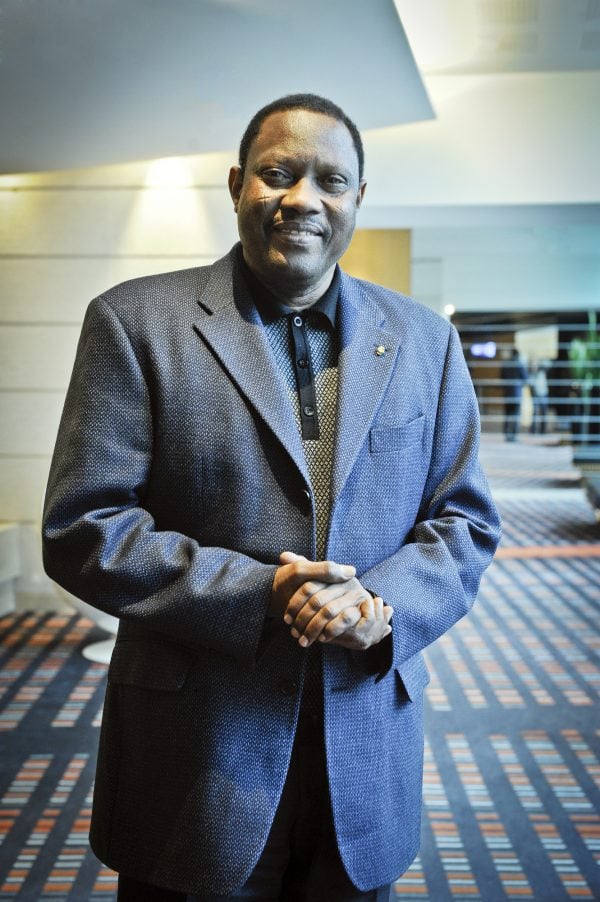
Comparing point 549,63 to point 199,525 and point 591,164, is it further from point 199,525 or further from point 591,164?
point 199,525

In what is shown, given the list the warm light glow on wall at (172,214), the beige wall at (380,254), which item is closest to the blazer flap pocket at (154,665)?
the warm light glow on wall at (172,214)

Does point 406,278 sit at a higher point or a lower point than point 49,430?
higher

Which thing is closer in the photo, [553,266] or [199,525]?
[199,525]

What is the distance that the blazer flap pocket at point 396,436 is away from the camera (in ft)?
4.26

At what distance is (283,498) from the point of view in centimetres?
125

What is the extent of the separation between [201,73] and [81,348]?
309cm

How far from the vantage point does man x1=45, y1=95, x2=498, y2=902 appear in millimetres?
1193

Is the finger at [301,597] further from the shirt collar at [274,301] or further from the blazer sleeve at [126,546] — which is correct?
the shirt collar at [274,301]

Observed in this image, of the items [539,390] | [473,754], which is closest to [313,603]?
[473,754]

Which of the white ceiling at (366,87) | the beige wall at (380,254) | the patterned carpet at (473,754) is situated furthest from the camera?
the beige wall at (380,254)

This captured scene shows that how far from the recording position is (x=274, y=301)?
134 cm

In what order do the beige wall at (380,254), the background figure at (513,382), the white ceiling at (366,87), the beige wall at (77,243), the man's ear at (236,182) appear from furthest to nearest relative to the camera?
the background figure at (513,382) → the beige wall at (380,254) → the beige wall at (77,243) → the white ceiling at (366,87) → the man's ear at (236,182)

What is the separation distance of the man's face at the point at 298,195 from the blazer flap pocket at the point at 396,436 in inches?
9.4

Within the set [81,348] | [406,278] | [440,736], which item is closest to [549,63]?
[406,278]
